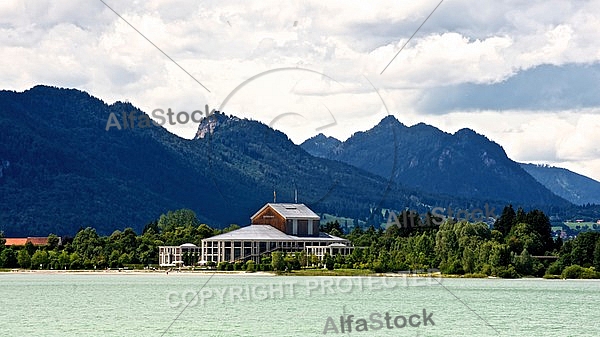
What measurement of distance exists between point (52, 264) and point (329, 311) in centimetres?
8397

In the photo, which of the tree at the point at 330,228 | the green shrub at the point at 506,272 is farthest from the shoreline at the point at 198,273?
the tree at the point at 330,228

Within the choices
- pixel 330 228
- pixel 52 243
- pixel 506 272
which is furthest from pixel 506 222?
pixel 52 243

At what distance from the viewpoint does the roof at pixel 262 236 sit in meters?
154

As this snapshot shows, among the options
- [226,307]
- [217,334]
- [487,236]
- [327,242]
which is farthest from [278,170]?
[327,242]

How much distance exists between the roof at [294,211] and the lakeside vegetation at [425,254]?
1208 cm

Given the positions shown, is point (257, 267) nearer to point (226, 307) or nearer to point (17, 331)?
point (226, 307)

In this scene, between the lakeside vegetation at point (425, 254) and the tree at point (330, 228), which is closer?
the lakeside vegetation at point (425, 254)

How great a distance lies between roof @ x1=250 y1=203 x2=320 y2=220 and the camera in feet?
532

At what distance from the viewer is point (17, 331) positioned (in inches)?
1918

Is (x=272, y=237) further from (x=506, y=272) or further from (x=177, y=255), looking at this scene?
(x=506, y=272)

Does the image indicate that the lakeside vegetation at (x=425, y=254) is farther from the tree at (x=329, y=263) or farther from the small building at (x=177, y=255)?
the small building at (x=177, y=255)

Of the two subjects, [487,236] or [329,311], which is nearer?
[329,311]

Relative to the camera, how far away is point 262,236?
15550cm

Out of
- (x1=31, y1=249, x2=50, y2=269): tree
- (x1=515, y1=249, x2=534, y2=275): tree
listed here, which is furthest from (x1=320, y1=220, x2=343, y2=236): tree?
(x1=515, y1=249, x2=534, y2=275): tree
